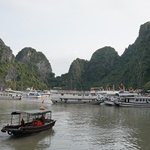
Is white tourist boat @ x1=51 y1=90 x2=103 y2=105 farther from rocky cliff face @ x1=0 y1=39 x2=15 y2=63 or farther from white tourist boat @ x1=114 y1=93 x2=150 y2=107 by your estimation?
rocky cliff face @ x1=0 y1=39 x2=15 y2=63

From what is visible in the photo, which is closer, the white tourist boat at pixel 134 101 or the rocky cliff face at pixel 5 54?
the white tourist boat at pixel 134 101

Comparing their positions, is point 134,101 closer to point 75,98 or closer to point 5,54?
point 75,98

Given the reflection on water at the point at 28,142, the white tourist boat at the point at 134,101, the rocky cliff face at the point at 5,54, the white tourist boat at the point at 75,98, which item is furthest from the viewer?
the rocky cliff face at the point at 5,54

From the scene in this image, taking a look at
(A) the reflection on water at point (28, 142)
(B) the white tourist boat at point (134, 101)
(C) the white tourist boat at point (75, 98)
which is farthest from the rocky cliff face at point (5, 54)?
(A) the reflection on water at point (28, 142)

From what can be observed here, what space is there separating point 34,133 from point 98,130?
8.16m

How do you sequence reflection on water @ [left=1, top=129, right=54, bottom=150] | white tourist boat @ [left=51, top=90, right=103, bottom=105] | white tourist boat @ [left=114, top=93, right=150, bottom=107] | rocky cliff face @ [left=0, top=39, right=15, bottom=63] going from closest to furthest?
reflection on water @ [left=1, top=129, right=54, bottom=150], white tourist boat @ [left=114, top=93, right=150, bottom=107], white tourist boat @ [left=51, top=90, right=103, bottom=105], rocky cliff face @ [left=0, top=39, right=15, bottom=63]

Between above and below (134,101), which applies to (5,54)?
above

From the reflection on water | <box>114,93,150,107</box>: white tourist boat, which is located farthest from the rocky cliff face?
the reflection on water

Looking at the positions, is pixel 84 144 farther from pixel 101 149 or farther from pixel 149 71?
pixel 149 71

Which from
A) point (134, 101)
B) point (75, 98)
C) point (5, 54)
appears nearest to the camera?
point (134, 101)

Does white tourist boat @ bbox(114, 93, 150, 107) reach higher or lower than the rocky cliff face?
lower

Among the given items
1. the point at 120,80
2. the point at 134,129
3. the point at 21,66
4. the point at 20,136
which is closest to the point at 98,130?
the point at 134,129

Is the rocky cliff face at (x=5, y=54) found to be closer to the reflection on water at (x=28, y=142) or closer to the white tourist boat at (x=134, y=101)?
the white tourist boat at (x=134, y=101)

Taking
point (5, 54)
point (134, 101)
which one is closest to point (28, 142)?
point (134, 101)
